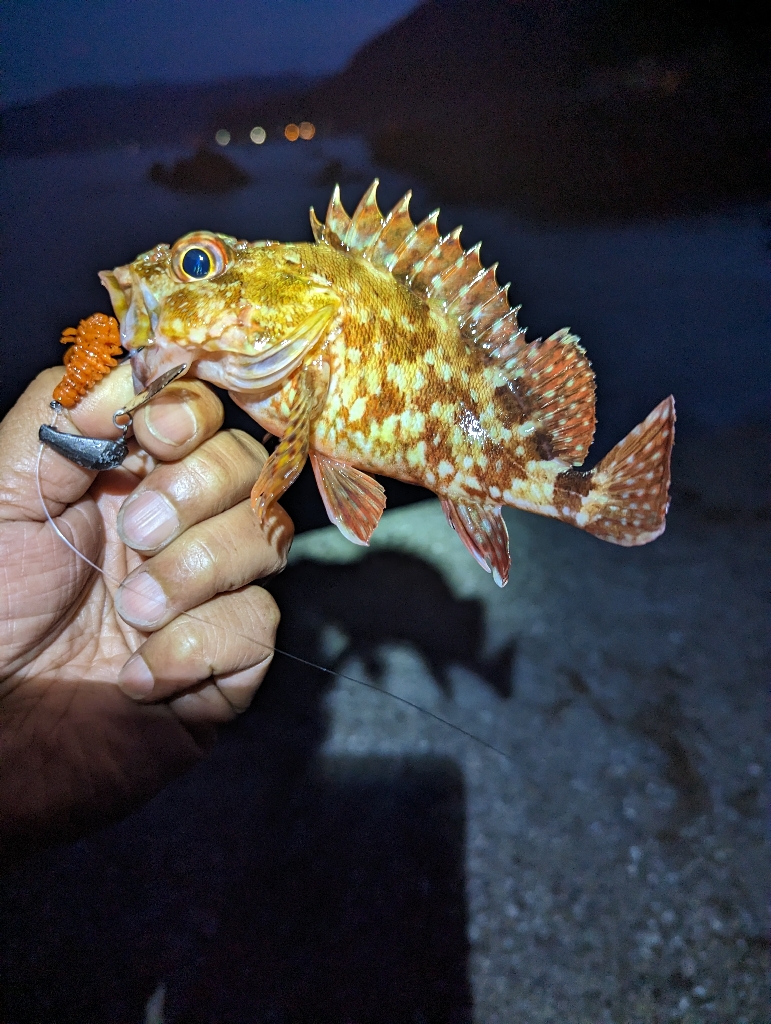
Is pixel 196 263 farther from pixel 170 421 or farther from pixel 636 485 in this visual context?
pixel 636 485

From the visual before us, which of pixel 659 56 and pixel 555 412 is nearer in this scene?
pixel 555 412

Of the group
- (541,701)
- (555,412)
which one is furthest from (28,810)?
(555,412)

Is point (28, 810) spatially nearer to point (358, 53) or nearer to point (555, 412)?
point (555, 412)

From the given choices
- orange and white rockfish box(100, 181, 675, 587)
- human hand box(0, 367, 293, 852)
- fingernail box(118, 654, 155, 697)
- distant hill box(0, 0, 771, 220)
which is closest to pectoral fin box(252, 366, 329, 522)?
orange and white rockfish box(100, 181, 675, 587)

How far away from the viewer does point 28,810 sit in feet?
1.92

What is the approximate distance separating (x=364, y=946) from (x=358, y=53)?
968 millimetres

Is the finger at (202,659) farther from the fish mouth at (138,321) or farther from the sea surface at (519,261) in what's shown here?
the sea surface at (519,261)

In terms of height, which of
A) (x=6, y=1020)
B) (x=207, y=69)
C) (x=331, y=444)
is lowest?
(x=6, y=1020)

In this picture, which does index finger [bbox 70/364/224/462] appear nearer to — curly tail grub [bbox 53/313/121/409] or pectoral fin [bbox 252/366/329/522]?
curly tail grub [bbox 53/313/121/409]

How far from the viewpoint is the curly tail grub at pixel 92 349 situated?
1.77ft

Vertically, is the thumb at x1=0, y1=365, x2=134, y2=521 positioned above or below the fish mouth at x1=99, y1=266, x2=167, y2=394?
below

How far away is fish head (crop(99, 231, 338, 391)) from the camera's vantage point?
51 centimetres

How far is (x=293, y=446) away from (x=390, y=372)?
5.5 inches

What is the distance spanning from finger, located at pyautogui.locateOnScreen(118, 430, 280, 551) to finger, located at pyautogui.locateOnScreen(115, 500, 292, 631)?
0.07 feet
